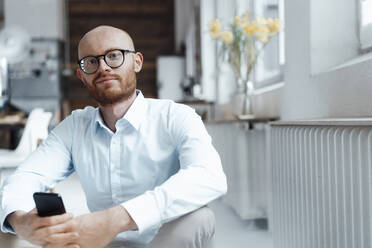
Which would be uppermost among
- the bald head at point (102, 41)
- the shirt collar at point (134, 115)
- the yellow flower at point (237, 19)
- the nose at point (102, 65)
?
the yellow flower at point (237, 19)

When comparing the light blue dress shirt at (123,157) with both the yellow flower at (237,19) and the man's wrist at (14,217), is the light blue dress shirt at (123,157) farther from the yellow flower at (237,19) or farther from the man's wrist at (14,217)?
the yellow flower at (237,19)

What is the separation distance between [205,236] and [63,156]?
60 centimetres

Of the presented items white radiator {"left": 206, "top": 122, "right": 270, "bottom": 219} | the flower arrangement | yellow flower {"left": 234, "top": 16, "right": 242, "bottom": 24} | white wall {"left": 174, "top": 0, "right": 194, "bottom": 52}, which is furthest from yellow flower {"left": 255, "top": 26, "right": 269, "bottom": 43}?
white wall {"left": 174, "top": 0, "right": 194, "bottom": 52}

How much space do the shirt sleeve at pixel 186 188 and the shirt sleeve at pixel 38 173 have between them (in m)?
0.39

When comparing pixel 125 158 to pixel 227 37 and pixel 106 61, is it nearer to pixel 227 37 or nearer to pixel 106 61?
pixel 106 61

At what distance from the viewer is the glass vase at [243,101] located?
335cm

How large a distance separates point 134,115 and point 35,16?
7.91 meters

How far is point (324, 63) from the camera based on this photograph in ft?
6.61

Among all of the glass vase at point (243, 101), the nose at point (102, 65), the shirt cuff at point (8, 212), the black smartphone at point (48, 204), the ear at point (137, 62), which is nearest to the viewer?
the black smartphone at point (48, 204)

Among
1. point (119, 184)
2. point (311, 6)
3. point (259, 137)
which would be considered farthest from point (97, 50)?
point (259, 137)

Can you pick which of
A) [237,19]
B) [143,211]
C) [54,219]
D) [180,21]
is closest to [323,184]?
[143,211]

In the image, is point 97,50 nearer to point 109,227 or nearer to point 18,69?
point 109,227

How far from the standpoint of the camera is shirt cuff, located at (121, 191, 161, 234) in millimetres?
1137

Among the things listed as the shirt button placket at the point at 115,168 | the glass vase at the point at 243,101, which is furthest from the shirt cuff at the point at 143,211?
the glass vase at the point at 243,101
